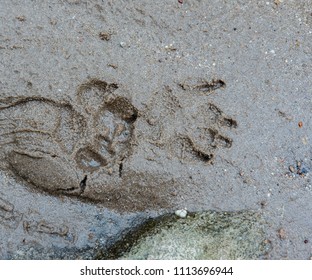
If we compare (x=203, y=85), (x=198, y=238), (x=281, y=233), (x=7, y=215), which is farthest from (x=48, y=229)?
(x=281, y=233)

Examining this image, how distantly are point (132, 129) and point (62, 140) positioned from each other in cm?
38

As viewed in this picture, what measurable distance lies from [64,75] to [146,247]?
1.00 meters

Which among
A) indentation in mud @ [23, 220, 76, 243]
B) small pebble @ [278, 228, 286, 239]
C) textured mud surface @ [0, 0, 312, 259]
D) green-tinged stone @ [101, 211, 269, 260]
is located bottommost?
indentation in mud @ [23, 220, 76, 243]

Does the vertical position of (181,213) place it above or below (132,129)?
below

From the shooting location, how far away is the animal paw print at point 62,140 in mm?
2902

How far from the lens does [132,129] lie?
116 inches

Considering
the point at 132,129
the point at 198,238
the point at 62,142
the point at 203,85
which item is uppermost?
the point at 203,85

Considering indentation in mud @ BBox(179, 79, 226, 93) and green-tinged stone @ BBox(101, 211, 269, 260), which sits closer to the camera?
green-tinged stone @ BBox(101, 211, 269, 260)

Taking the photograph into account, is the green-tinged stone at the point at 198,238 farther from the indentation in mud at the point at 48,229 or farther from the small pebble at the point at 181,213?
the indentation in mud at the point at 48,229

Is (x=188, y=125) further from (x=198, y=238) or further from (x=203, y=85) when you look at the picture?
(x=198, y=238)

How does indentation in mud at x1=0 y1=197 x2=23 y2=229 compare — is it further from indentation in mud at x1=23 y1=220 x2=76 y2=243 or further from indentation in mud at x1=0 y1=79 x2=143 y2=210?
indentation in mud at x1=0 y1=79 x2=143 y2=210

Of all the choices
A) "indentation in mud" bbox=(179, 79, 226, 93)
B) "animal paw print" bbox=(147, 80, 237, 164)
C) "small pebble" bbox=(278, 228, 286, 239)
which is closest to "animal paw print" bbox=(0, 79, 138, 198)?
"animal paw print" bbox=(147, 80, 237, 164)

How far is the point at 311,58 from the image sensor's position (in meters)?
3.06

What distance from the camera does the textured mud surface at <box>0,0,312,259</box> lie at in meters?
2.91
